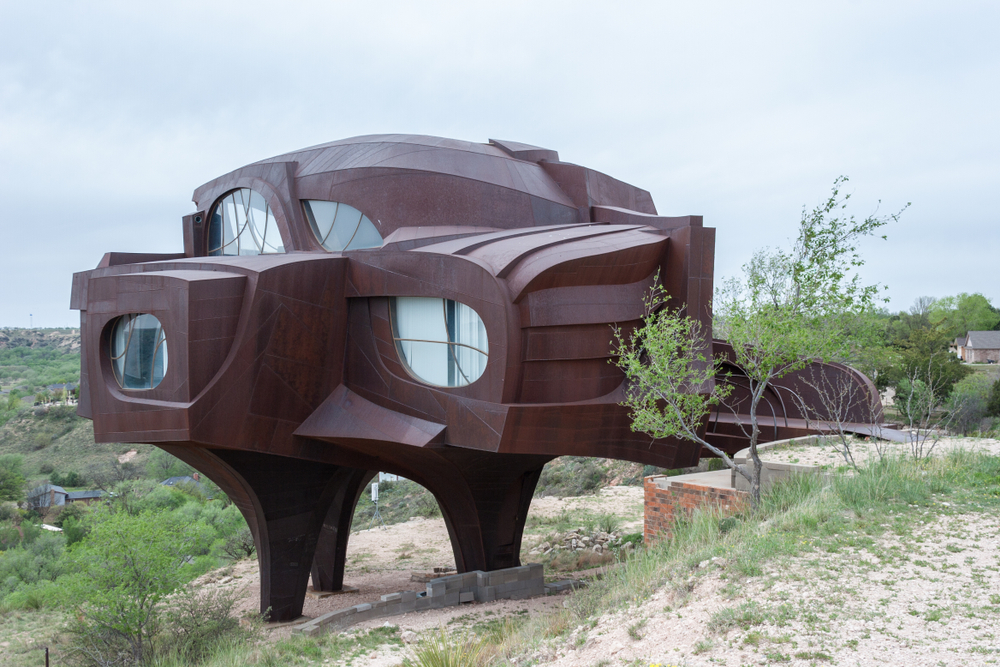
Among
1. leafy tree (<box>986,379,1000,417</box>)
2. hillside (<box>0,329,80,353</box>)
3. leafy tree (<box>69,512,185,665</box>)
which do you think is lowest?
leafy tree (<box>69,512,185,665</box>)

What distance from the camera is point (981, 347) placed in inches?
2510

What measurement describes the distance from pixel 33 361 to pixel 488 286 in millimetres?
153724

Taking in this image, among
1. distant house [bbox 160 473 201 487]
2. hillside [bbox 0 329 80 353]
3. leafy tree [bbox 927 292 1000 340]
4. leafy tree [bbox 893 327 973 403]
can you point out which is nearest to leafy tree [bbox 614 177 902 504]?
leafy tree [bbox 893 327 973 403]

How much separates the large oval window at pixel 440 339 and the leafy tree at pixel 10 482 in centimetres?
5301

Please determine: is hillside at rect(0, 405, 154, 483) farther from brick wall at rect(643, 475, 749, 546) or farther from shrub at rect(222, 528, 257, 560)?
brick wall at rect(643, 475, 749, 546)

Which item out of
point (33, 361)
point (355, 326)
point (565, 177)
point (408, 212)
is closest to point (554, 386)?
point (355, 326)

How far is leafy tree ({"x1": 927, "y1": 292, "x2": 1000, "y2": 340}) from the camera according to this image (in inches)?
2906

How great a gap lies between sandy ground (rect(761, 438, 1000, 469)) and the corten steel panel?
6.50 feet

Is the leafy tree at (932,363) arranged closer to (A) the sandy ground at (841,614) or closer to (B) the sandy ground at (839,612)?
(B) the sandy ground at (839,612)

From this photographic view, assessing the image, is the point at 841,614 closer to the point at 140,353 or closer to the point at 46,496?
the point at 140,353

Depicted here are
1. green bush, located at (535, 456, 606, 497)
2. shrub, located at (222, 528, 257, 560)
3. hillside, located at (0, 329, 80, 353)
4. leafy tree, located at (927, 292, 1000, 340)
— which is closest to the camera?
shrub, located at (222, 528, 257, 560)

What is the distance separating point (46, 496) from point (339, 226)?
168ft

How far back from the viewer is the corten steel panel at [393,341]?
49.0ft

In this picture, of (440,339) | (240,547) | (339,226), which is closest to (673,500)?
(440,339)
